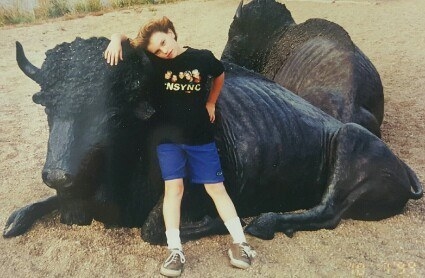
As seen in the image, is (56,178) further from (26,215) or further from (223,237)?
(223,237)

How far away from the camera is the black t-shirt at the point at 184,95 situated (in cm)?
309

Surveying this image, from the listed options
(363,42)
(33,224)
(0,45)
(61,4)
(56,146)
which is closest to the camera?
(56,146)

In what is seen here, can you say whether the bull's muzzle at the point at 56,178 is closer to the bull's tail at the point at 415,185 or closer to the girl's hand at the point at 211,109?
the girl's hand at the point at 211,109

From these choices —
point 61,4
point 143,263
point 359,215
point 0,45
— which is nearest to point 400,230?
point 359,215

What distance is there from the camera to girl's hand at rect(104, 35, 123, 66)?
303 cm

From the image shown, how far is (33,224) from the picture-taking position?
3.70 m

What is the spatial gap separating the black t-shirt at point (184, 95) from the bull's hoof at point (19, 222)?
43.2 inches

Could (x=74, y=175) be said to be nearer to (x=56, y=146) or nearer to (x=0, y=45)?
(x=56, y=146)

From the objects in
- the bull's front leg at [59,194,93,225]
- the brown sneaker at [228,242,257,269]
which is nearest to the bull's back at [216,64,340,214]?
the brown sneaker at [228,242,257,269]

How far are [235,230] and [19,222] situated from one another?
136 cm

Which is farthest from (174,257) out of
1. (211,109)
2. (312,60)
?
(312,60)

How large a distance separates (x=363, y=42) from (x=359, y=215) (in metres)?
5.81

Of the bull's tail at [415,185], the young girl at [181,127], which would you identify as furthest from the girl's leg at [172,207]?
the bull's tail at [415,185]

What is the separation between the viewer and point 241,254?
3.13m
